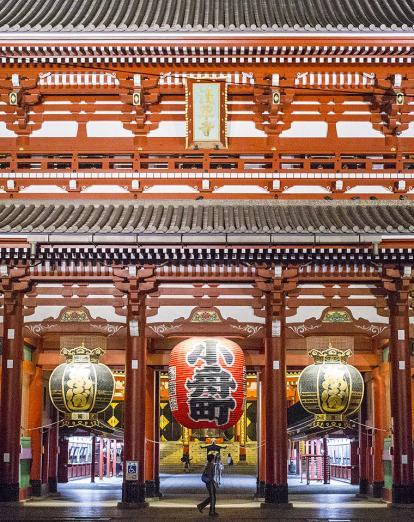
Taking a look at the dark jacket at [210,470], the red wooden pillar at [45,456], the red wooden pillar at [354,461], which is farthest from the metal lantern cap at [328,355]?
the red wooden pillar at [45,456]

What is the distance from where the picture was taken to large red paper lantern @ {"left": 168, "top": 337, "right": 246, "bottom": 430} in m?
15.9

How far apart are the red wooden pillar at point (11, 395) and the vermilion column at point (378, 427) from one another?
30.3ft

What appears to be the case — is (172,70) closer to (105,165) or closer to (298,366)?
(105,165)

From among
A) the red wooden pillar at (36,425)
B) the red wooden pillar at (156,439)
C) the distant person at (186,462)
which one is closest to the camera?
the red wooden pillar at (36,425)

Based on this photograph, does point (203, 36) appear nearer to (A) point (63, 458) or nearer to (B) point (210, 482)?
(B) point (210, 482)

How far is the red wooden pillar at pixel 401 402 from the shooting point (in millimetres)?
17344

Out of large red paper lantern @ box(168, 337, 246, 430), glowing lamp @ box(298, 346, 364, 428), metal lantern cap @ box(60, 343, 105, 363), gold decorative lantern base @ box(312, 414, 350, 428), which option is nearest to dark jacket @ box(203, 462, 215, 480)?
large red paper lantern @ box(168, 337, 246, 430)

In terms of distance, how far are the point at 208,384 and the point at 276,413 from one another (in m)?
2.15

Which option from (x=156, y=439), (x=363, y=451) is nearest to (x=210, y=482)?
(x=156, y=439)

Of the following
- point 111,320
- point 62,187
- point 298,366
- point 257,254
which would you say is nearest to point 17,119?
point 62,187

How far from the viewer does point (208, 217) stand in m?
18.3

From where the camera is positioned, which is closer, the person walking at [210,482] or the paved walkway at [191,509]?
the paved walkway at [191,509]

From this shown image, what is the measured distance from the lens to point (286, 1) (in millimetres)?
21609

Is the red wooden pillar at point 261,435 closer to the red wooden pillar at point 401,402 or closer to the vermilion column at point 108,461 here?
the red wooden pillar at point 401,402
